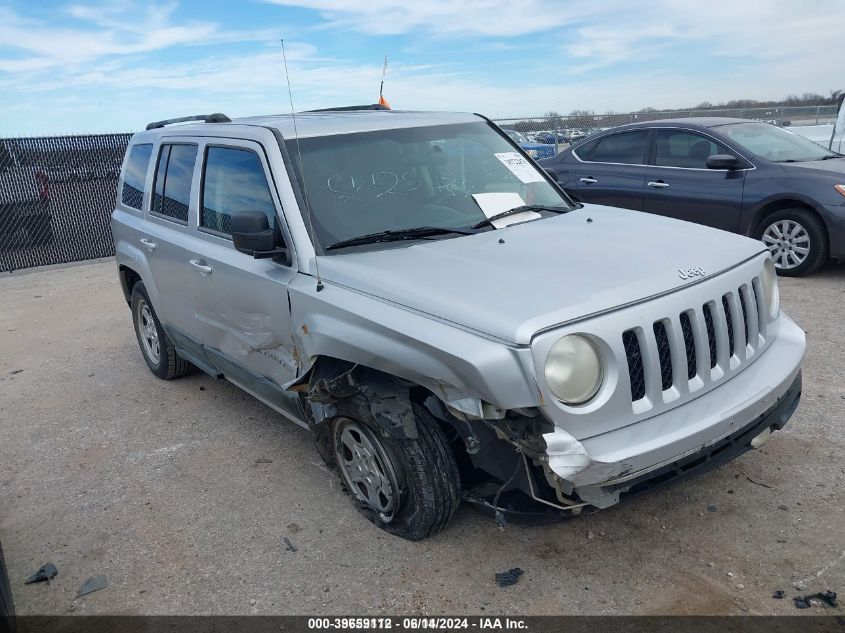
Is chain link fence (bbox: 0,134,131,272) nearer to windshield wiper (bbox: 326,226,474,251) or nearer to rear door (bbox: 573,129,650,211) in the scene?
rear door (bbox: 573,129,650,211)

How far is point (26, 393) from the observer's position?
229 inches

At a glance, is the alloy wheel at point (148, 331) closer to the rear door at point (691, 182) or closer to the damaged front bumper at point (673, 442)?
the damaged front bumper at point (673, 442)

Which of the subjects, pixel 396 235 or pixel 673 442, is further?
pixel 396 235

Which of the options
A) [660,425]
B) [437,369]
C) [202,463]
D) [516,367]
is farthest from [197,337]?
→ [660,425]

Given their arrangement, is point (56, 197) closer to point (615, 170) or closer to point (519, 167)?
point (615, 170)

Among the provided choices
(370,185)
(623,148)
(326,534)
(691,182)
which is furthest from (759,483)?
(623,148)

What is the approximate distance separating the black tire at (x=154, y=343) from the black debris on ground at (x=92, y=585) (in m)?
2.29

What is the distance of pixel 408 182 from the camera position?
3.78 metres

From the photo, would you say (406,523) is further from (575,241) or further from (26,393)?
(26,393)

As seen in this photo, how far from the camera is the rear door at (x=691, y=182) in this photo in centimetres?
779

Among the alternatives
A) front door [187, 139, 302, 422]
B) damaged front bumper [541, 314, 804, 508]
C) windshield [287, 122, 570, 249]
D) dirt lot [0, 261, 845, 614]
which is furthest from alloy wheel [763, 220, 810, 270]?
front door [187, 139, 302, 422]

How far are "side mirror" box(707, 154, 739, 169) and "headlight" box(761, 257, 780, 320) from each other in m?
4.66

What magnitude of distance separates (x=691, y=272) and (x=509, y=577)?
1.50m

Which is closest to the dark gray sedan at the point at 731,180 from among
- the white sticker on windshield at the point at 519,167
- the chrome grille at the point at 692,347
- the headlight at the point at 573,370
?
the white sticker on windshield at the point at 519,167
